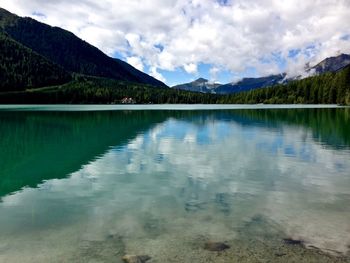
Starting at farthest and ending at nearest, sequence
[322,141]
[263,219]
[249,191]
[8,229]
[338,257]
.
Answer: [322,141], [249,191], [263,219], [8,229], [338,257]

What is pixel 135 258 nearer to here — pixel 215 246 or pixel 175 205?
pixel 215 246

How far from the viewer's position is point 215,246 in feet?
42.9

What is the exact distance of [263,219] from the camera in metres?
16.3

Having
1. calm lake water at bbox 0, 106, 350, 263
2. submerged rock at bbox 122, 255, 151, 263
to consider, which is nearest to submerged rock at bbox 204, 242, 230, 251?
calm lake water at bbox 0, 106, 350, 263

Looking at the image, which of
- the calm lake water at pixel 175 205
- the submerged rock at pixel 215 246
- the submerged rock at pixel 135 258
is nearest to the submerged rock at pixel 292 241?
the calm lake water at pixel 175 205

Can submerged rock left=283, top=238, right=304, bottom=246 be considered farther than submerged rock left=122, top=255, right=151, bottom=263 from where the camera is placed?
Yes

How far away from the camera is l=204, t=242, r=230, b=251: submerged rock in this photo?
42.1 ft

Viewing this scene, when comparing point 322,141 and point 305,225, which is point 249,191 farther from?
point 322,141

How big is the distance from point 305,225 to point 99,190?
1208 centimetres

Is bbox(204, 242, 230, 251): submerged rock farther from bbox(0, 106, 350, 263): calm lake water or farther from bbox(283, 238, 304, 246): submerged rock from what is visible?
bbox(283, 238, 304, 246): submerged rock

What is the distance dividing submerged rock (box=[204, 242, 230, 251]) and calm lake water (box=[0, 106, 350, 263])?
0.25 m

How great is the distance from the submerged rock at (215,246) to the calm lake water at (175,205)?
25cm

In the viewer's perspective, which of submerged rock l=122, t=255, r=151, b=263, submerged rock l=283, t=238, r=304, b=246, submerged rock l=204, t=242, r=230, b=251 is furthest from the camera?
submerged rock l=283, t=238, r=304, b=246

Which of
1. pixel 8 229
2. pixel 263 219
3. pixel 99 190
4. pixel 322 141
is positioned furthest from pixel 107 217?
pixel 322 141
